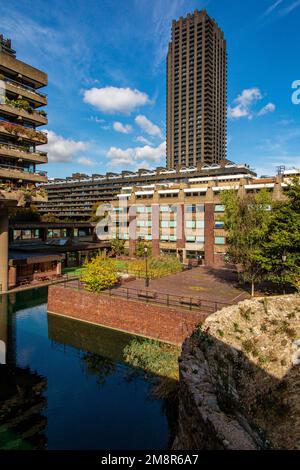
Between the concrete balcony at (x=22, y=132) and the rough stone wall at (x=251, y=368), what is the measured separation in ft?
86.8

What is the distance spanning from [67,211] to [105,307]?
106 meters

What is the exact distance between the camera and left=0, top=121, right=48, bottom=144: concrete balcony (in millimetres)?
29978

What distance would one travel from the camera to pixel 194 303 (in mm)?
21578

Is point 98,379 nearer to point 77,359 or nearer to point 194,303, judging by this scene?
point 77,359

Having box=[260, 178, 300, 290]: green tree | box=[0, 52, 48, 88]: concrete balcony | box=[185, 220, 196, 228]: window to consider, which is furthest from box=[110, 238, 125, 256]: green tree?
box=[260, 178, 300, 290]: green tree

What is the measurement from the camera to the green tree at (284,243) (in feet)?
70.5

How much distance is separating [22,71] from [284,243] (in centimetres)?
3005

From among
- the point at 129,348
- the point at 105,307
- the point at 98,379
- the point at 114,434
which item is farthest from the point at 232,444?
the point at 105,307

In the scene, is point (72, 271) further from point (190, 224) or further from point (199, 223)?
point (199, 223)

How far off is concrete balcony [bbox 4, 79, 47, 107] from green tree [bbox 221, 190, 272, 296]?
885 inches

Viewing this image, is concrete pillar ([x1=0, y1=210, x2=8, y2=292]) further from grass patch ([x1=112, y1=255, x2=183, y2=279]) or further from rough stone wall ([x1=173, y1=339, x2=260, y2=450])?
rough stone wall ([x1=173, y1=339, x2=260, y2=450])

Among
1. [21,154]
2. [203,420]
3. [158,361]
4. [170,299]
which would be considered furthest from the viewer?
[21,154]

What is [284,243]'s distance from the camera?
2139 centimetres

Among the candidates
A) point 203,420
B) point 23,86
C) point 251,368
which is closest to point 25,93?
point 23,86
